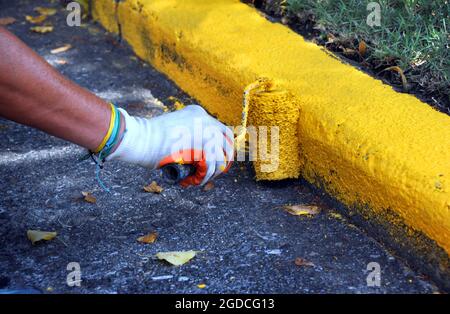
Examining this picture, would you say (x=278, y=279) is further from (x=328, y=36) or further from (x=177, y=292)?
(x=328, y=36)

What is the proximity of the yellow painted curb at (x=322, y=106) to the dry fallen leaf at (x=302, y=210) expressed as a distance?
0.30ft

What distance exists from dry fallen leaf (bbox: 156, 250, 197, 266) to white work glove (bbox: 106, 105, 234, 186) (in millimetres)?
273

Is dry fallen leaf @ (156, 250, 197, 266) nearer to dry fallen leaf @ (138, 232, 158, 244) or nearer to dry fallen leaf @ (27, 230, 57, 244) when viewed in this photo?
dry fallen leaf @ (138, 232, 158, 244)

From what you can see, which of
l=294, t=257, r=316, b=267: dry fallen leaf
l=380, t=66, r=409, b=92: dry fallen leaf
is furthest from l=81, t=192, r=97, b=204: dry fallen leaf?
A: l=380, t=66, r=409, b=92: dry fallen leaf

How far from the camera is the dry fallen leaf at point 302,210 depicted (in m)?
2.76

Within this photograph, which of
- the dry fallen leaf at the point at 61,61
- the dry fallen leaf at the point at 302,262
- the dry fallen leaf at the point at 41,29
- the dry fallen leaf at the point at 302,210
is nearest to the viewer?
the dry fallen leaf at the point at 302,262

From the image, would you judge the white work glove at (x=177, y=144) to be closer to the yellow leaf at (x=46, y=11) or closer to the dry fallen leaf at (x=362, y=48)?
the dry fallen leaf at (x=362, y=48)

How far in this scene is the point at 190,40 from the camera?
3.54 m

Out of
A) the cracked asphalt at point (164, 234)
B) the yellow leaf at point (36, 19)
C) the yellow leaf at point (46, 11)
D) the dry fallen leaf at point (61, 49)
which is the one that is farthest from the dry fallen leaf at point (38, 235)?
the yellow leaf at point (46, 11)

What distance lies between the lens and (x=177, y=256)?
2.51 meters

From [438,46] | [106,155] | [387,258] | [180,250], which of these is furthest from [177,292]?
[438,46]

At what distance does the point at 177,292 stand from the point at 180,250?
0.78 feet

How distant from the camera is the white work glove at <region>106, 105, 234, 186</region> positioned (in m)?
2.30

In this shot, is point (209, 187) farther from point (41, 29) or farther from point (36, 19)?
point (36, 19)
